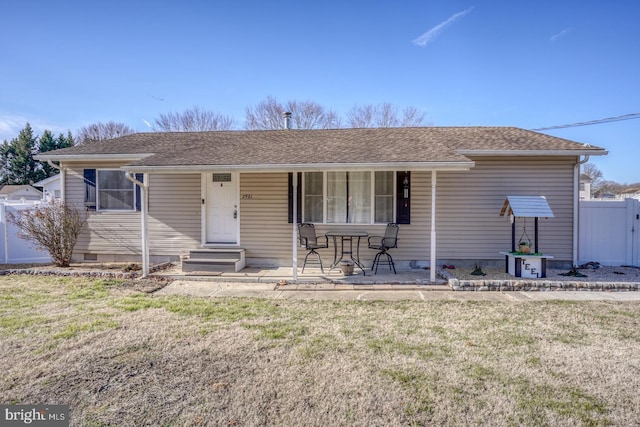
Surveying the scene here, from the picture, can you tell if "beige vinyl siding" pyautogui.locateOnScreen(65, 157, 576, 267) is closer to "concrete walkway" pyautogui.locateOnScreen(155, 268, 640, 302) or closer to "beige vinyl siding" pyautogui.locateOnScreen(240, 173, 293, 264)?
"beige vinyl siding" pyautogui.locateOnScreen(240, 173, 293, 264)

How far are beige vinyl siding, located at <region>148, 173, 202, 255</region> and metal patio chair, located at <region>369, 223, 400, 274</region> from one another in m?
4.25

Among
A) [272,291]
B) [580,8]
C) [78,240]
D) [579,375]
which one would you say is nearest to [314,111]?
[580,8]

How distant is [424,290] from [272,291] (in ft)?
9.00

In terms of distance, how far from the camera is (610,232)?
757 cm

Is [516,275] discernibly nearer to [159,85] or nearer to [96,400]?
[96,400]

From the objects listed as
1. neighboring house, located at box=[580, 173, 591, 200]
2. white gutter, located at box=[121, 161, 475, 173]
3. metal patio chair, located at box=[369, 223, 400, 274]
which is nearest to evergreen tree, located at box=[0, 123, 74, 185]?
white gutter, located at box=[121, 161, 475, 173]

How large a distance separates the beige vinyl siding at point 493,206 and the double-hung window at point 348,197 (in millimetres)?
1226

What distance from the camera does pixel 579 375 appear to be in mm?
2867

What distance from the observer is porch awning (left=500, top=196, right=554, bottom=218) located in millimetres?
6324

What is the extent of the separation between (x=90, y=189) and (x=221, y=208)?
3471mm

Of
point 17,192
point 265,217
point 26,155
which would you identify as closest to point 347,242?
point 265,217

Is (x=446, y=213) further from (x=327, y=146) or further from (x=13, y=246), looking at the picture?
(x=13, y=246)

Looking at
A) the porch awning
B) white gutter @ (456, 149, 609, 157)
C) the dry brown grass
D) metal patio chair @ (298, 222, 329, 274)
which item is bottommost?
the dry brown grass

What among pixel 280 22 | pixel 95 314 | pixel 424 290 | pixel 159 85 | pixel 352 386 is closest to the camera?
pixel 352 386
